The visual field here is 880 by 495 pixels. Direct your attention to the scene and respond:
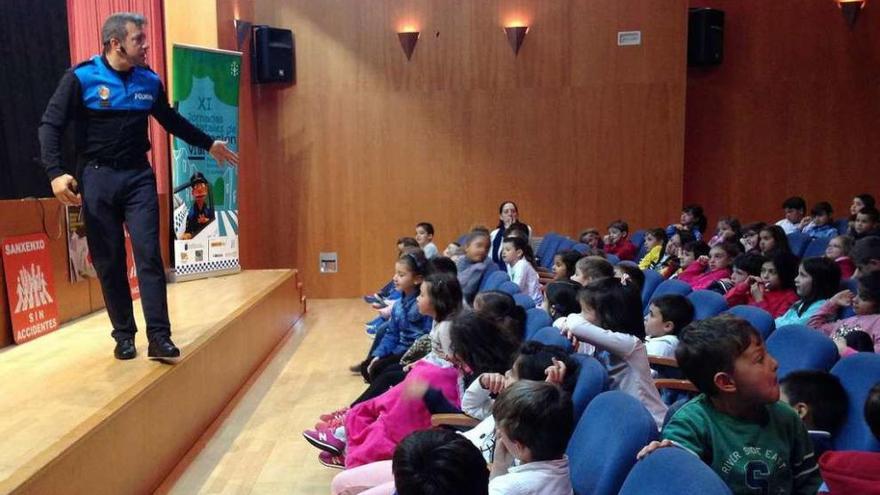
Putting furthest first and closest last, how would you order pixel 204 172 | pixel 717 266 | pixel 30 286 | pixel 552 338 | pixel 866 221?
1. pixel 204 172
2. pixel 866 221
3. pixel 717 266
4. pixel 30 286
5. pixel 552 338

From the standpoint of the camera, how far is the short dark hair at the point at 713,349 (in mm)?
1696

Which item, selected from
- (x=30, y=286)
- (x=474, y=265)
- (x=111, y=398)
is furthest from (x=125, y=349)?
(x=474, y=265)

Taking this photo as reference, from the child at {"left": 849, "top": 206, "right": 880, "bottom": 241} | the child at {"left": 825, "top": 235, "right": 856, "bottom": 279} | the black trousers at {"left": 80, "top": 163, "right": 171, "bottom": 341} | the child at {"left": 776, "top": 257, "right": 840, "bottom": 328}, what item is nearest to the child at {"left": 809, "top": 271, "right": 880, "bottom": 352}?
the child at {"left": 776, "top": 257, "right": 840, "bottom": 328}

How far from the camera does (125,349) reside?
10.9 ft

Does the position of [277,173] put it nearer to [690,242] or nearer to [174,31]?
[174,31]

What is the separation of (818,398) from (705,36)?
637 cm

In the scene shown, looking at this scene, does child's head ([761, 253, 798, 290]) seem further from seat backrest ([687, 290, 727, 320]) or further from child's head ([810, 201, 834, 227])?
child's head ([810, 201, 834, 227])

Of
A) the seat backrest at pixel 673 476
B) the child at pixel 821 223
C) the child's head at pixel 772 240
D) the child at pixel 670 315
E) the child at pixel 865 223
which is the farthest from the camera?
the child at pixel 821 223

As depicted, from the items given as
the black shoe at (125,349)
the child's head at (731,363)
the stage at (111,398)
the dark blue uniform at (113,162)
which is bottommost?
the stage at (111,398)

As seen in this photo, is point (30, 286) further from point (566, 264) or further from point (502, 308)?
point (566, 264)

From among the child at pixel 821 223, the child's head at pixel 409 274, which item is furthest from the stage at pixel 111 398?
the child at pixel 821 223

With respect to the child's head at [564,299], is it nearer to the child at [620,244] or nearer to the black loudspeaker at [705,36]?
the child at [620,244]

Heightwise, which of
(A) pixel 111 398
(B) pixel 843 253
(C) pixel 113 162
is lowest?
(A) pixel 111 398

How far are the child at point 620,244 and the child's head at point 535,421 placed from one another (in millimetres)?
4876
